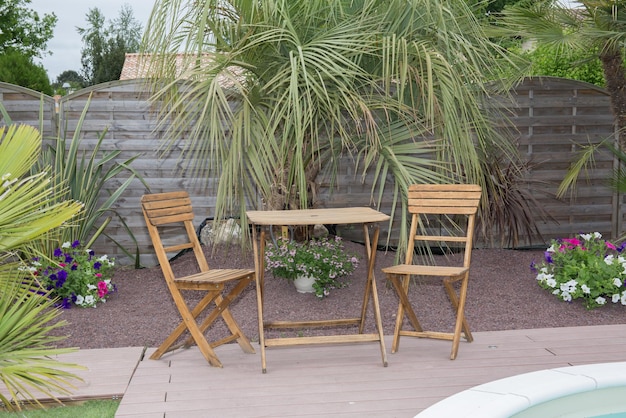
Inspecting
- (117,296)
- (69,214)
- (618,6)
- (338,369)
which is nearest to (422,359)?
(338,369)

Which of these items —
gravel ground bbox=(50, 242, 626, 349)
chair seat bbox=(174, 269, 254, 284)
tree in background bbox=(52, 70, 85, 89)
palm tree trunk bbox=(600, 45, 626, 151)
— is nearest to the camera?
chair seat bbox=(174, 269, 254, 284)

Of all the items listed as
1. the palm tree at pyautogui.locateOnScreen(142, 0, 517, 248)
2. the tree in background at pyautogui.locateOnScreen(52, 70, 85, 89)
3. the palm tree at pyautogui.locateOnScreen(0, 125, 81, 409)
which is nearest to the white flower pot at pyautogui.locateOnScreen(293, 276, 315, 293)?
the palm tree at pyautogui.locateOnScreen(142, 0, 517, 248)

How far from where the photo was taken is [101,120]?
6.67 meters

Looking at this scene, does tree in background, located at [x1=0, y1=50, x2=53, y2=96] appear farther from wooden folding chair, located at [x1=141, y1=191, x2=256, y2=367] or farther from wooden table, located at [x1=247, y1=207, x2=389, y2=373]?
wooden table, located at [x1=247, y1=207, x2=389, y2=373]

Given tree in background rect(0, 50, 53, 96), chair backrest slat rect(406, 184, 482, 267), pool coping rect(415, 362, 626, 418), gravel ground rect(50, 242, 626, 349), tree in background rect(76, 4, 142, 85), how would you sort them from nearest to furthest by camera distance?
pool coping rect(415, 362, 626, 418), chair backrest slat rect(406, 184, 482, 267), gravel ground rect(50, 242, 626, 349), tree in background rect(0, 50, 53, 96), tree in background rect(76, 4, 142, 85)

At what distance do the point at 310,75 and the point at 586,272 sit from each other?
2.41 metres

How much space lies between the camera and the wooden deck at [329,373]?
322 centimetres

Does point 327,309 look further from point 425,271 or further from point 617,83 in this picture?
point 617,83

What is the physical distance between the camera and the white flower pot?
536 cm

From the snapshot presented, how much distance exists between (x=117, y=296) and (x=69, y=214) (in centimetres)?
358

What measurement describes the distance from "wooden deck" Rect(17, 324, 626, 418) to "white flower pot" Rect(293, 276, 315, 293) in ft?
3.76

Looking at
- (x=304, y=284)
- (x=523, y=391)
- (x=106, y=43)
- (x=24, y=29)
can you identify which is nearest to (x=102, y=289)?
(x=304, y=284)

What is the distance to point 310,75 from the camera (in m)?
4.48

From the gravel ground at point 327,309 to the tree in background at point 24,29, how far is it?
79.2 feet
